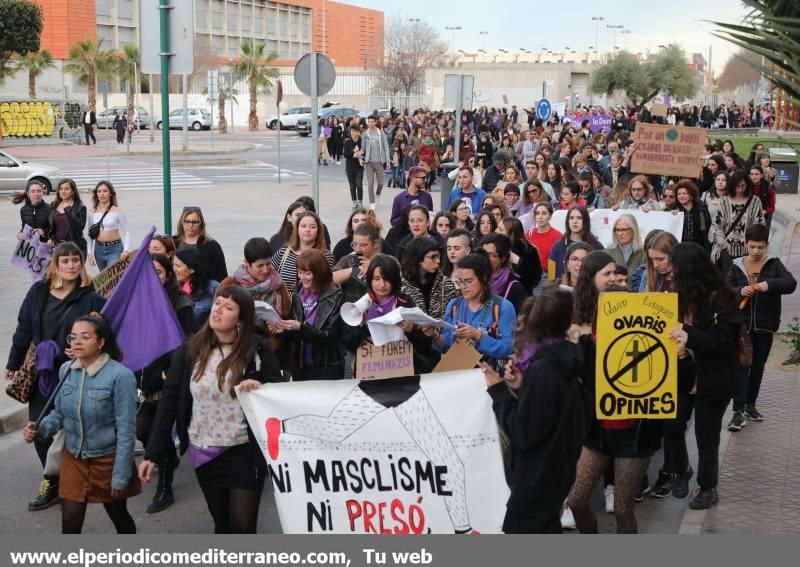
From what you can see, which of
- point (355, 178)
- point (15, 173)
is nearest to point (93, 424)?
point (355, 178)

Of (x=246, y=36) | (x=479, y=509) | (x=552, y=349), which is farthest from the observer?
(x=246, y=36)

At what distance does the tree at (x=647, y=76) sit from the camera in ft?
249

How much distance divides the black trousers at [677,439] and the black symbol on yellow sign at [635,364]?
1.26 metres

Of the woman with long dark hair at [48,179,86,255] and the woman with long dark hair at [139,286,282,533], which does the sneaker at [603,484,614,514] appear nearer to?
the woman with long dark hair at [139,286,282,533]

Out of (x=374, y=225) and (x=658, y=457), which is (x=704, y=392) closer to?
(x=658, y=457)

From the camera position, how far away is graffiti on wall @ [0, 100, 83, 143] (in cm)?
5203

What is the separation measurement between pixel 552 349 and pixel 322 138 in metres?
36.4

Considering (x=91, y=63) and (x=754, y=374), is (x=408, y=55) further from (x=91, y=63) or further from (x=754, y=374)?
(x=754, y=374)

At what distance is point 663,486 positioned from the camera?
779cm

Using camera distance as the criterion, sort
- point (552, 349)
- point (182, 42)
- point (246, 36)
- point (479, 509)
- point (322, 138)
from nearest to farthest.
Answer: point (552, 349) → point (479, 509) → point (182, 42) → point (322, 138) → point (246, 36)

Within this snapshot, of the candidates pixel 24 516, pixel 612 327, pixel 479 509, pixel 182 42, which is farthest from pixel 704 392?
pixel 182 42

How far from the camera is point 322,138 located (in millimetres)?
40906

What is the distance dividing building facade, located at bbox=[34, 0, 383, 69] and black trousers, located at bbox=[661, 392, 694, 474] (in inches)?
2528

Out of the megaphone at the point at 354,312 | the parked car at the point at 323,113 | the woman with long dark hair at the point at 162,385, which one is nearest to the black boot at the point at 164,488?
the woman with long dark hair at the point at 162,385
